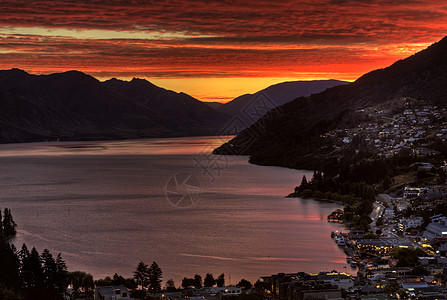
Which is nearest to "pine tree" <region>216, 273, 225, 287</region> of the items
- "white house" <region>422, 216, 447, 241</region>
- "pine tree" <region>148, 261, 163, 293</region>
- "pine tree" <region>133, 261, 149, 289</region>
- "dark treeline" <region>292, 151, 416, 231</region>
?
"pine tree" <region>148, 261, 163, 293</region>

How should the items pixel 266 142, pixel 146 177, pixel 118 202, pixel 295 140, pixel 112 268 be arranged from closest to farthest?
pixel 112 268
pixel 118 202
pixel 146 177
pixel 295 140
pixel 266 142

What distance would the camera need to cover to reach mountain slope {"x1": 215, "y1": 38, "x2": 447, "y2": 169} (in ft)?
257

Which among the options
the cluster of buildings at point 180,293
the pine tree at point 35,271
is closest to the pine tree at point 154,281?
the cluster of buildings at point 180,293

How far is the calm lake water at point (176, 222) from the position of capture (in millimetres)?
24750

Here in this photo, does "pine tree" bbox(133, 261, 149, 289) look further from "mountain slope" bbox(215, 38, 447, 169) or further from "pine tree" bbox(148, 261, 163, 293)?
"mountain slope" bbox(215, 38, 447, 169)

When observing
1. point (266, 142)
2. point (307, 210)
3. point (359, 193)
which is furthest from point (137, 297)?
point (266, 142)

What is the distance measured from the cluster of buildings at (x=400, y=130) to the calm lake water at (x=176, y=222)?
8.35 metres

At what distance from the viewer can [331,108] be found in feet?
319

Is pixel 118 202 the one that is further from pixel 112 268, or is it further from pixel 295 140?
pixel 295 140

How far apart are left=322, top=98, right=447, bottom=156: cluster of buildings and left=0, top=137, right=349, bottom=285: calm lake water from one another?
8.35 m

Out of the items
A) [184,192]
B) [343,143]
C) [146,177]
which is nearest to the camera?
[184,192]

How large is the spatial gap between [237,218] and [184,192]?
15.9 m

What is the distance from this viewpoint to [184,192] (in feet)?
168

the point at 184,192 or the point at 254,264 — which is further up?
the point at 184,192
